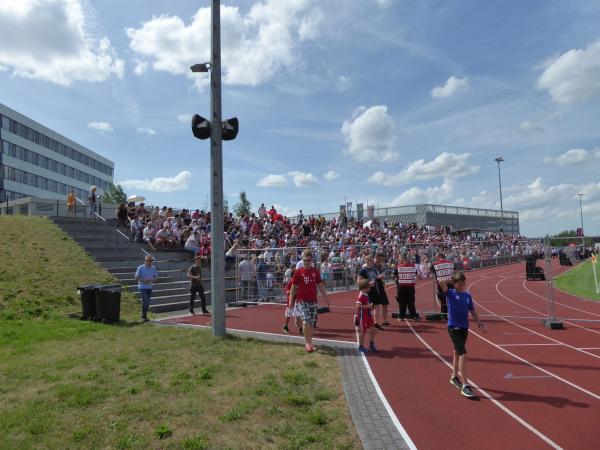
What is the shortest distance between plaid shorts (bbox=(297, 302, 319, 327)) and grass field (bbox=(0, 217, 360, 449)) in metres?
0.58

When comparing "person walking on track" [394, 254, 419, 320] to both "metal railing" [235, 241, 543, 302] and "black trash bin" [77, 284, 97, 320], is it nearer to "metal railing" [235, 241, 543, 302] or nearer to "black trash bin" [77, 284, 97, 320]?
"metal railing" [235, 241, 543, 302]

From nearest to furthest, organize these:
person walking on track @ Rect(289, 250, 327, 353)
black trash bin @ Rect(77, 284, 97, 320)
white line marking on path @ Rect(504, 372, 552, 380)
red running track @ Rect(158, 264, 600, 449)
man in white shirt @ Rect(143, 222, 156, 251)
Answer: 1. red running track @ Rect(158, 264, 600, 449)
2. white line marking on path @ Rect(504, 372, 552, 380)
3. person walking on track @ Rect(289, 250, 327, 353)
4. black trash bin @ Rect(77, 284, 97, 320)
5. man in white shirt @ Rect(143, 222, 156, 251)

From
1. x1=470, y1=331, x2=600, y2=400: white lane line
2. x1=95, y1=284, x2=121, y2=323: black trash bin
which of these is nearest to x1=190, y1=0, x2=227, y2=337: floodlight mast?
x1=95, y1=284, x2=121, y2=323: black trash bin

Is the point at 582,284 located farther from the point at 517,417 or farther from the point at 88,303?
the point at 88,303

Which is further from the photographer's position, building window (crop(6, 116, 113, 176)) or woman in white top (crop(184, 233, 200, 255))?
building window (crop(6, 116, 113, 176))

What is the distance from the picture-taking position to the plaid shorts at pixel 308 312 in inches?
342

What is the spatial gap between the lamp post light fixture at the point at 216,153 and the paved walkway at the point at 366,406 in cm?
251

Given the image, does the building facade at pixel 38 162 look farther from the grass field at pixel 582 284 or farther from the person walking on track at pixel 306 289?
the grass field at pixel 582 284

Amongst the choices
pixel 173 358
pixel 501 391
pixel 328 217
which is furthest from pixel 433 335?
pixel 328 217

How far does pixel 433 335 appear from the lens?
34.3 ft

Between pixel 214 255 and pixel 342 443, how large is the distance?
19.9ft

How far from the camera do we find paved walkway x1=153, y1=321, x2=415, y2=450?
4.71m

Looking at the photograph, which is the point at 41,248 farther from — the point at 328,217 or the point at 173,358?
the point at 328,217

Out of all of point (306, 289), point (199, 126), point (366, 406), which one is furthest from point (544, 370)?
point (199, 126)
